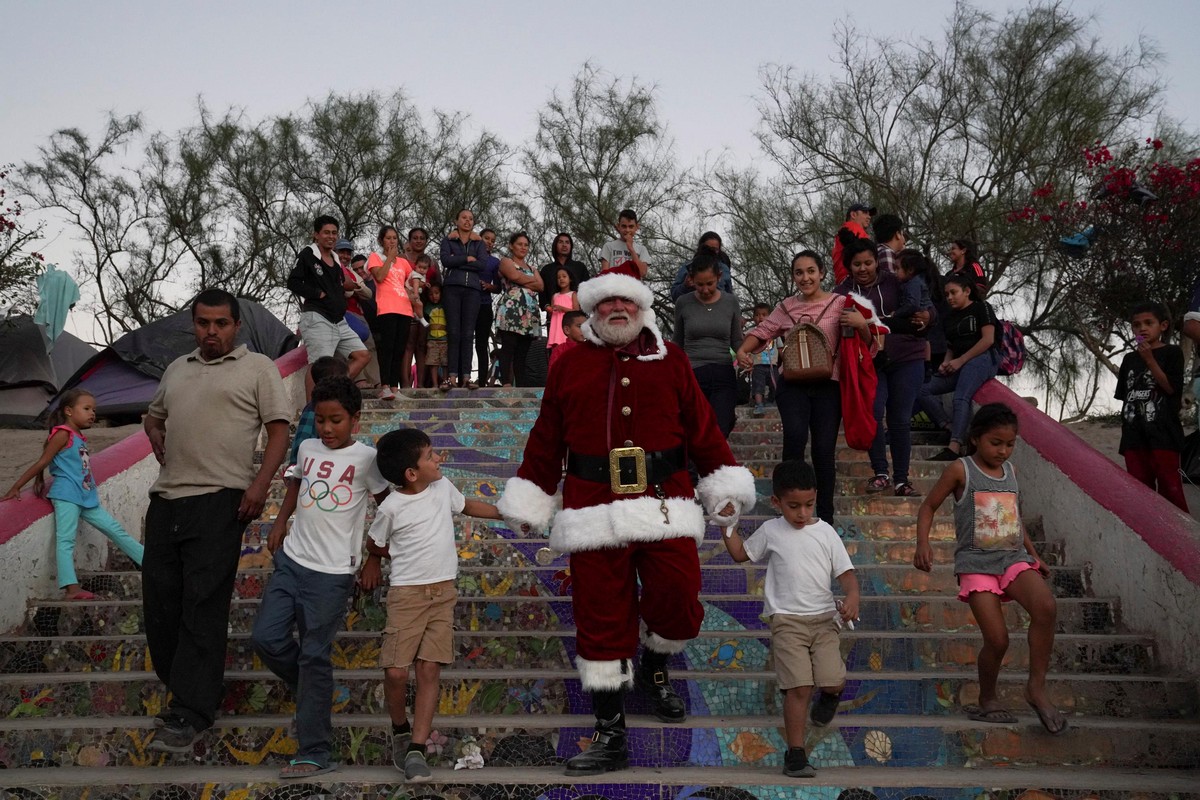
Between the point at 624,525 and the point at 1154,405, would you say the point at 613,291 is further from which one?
the point at 1154,405

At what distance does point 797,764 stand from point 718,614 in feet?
4.80

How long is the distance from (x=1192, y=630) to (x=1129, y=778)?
1.04 meters

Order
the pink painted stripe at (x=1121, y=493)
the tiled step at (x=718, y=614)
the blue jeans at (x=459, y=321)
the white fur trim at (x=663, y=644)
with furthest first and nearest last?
the blue jeans at (x=459, y=321) → the tiled step at (x=718, y=614) → the pink painted stripe at (x=1121, y=493) → the white fur trim at (x=663, y=644)

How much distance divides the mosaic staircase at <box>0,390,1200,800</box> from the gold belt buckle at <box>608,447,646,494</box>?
1.06m

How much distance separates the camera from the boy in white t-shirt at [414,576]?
177 inches

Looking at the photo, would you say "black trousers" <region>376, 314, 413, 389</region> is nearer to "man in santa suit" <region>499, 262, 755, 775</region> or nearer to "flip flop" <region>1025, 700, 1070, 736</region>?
"man in santa suit" <region>499, 262, 755, 775</region>

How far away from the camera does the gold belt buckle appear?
14.9ft

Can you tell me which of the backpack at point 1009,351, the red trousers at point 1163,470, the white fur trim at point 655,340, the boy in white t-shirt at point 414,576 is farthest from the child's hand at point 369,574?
the backpack at point 1009,351

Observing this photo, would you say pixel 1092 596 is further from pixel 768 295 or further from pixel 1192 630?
pixel 768 295

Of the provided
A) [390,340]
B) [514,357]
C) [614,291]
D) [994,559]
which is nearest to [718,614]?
[994,559]

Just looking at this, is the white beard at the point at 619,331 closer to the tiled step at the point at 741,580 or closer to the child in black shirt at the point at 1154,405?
the tiled step at the point at 741,580

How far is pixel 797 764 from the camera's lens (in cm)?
442

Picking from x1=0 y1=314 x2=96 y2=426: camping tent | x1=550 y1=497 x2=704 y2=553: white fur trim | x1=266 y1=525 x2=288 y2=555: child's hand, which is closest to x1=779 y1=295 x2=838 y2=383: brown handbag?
x1=550 y1=497 x2=704 y2=553: white fur trim

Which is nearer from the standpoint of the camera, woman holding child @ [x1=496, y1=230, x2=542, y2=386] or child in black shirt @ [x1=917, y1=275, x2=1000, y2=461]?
child in black shirt @ [x1=917, y1=275, x2=1000, y2=461]
